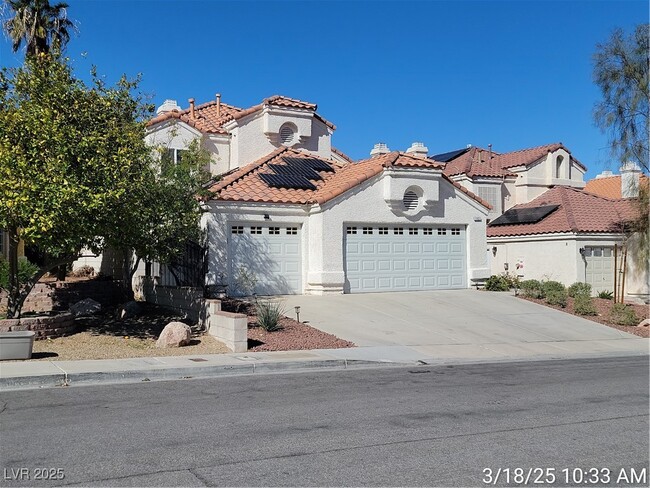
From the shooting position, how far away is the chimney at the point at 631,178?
28.4 m

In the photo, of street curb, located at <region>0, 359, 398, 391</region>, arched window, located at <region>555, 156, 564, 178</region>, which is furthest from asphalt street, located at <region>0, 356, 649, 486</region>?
arched window, located at <region>555, 156, 564, 178</region>

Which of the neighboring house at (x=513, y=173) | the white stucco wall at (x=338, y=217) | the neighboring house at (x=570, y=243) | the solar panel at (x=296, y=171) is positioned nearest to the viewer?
the white stucco wall at (x=338, y=217)

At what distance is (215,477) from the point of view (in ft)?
19.8

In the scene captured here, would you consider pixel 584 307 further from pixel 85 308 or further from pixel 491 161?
pixel 85 308

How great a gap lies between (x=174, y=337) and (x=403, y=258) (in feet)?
37.5

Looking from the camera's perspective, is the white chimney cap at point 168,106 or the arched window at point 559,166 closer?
the white chimney cap at point 168,106

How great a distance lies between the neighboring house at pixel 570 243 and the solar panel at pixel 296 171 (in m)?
9.10

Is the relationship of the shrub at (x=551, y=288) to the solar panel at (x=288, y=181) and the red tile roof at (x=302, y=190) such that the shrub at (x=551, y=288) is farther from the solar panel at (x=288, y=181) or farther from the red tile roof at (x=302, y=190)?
the solar panel at (x=288, y=181)

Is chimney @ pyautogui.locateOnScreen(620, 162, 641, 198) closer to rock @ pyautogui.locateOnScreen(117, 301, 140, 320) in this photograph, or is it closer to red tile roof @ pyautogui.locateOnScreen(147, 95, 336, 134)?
red tile roof @ pyautogui.locateOnScreen(147, 95, 336, 134)

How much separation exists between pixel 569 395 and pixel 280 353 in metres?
6.28

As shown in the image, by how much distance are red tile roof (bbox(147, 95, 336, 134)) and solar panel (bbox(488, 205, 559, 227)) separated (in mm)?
9099

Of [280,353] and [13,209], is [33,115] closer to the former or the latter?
[13,209]

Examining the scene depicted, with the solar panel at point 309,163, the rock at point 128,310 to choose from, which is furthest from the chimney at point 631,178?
the rock at point 128,310

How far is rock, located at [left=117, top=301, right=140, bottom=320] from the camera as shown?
61.3ft
